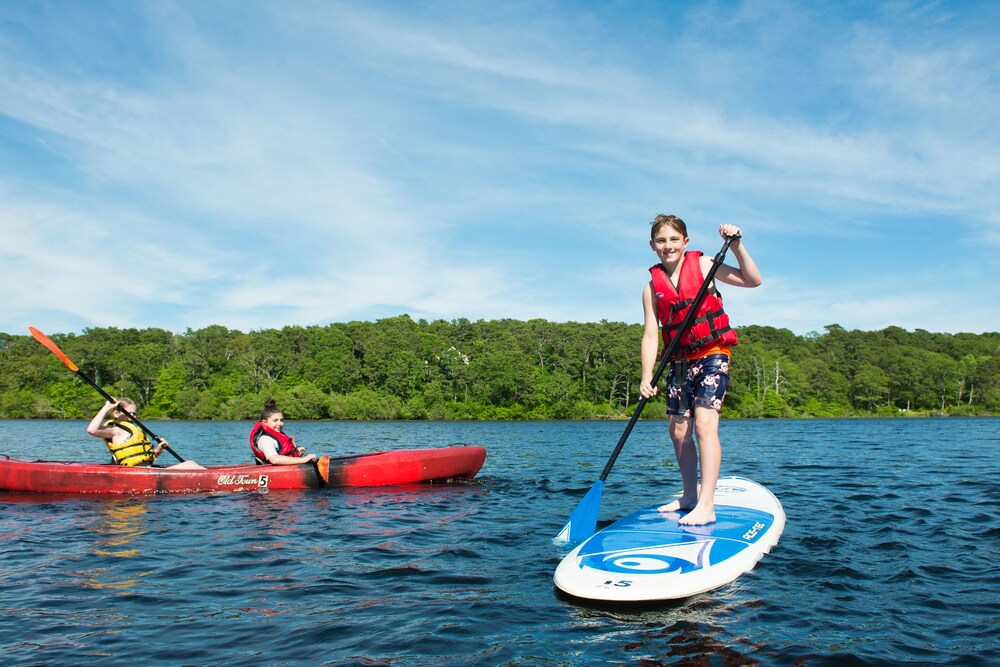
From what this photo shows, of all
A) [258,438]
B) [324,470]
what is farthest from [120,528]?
[258,438]

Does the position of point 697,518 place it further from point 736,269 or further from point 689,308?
point 736,269

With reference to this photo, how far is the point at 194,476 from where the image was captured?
977cm

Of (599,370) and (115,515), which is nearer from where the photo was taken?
(115,515)

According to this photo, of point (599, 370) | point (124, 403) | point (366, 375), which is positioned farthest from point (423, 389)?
point (124, 403)

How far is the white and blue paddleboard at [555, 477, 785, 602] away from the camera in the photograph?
396 centimetres

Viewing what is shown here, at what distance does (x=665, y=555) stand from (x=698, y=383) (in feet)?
4.57

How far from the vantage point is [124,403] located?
33.2ft

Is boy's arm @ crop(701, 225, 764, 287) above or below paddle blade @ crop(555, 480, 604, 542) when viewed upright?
above

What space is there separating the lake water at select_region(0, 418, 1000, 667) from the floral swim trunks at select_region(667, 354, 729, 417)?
4.11 ft

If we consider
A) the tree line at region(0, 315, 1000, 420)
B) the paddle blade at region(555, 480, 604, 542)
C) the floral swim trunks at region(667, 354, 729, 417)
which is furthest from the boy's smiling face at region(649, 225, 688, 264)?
the tree line at region(0, 315, 1000, 420)

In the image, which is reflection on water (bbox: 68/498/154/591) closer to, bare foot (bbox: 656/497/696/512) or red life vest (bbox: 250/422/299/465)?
red life vest (bbox: 250/422/299/465)

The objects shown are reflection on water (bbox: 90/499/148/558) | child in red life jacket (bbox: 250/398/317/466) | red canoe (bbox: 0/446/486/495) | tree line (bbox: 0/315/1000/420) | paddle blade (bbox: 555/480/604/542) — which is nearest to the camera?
paddle blade (bbox: 555/480/604/542)

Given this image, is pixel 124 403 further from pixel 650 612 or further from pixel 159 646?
pixel 650 612

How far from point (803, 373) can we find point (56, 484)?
89.4 m
